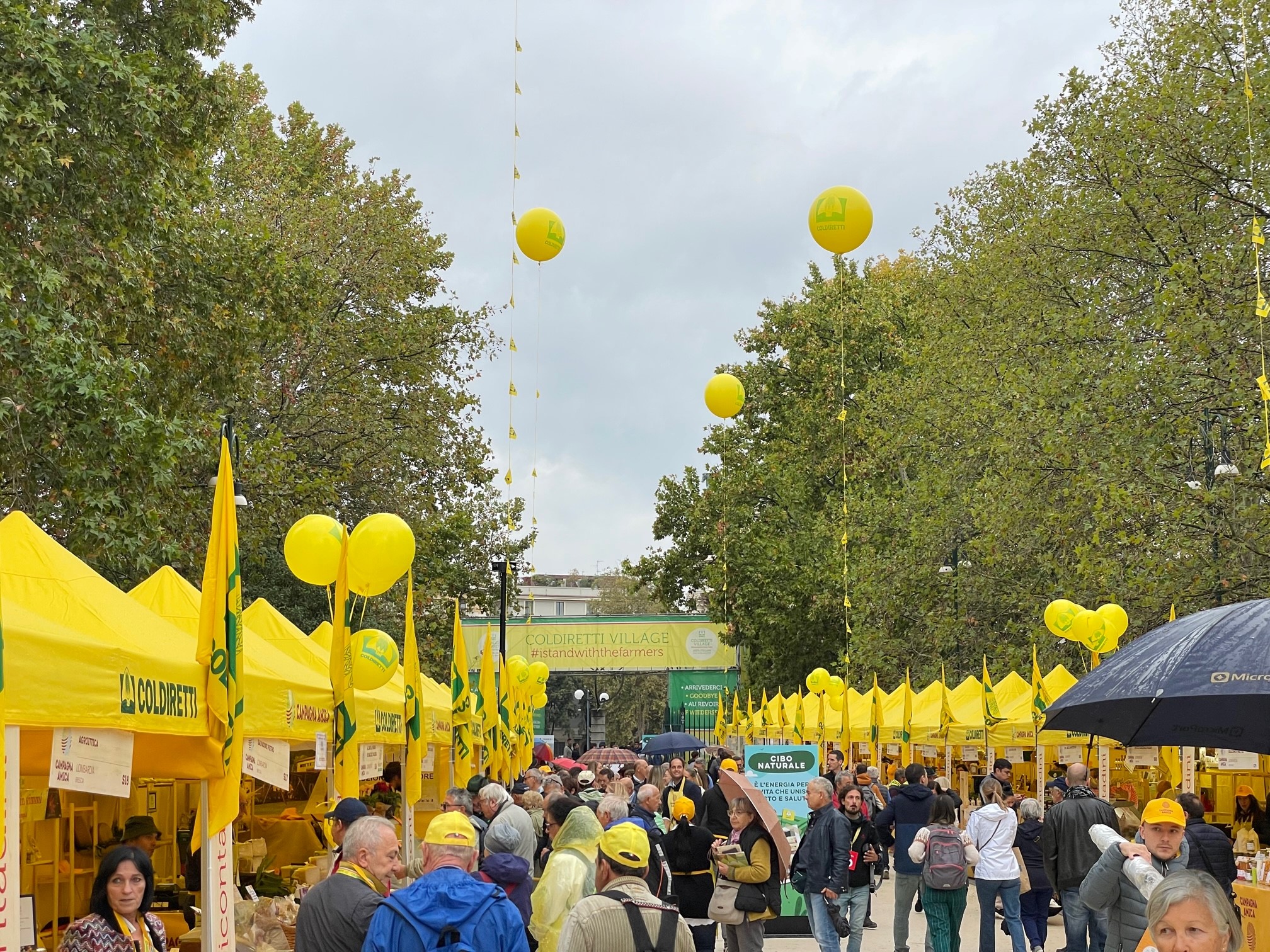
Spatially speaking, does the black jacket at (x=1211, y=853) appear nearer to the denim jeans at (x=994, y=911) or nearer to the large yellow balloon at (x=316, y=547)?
the denim jeans at (x=994, y=911)

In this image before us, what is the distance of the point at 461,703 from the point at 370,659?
8.13 feet

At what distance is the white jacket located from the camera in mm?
13000

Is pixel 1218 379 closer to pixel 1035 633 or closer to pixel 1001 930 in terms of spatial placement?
pixel 1035 633

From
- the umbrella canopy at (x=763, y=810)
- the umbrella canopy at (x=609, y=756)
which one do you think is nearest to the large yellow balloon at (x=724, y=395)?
the umbrella canopy at (x=609, y=756)

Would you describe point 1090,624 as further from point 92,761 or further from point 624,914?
point 92,761

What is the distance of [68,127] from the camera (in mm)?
14602

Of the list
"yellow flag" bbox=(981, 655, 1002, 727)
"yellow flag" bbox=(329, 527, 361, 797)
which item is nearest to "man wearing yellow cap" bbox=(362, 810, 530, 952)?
"yellow flag" bbox=(329, 527, 361, 797)

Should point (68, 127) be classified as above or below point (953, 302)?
below

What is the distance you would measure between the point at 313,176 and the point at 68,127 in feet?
65.9

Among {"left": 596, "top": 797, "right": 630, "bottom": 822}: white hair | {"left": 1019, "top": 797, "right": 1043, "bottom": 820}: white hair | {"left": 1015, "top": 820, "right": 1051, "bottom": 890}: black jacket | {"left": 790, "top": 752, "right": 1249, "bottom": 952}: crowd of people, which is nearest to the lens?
{"left": 596, "top": 797, "right": 630, "bottom": 822}: white hair

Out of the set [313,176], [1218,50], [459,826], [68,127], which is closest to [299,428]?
[313,176]

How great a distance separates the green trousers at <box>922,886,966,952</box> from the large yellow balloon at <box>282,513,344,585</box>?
5.87 metres

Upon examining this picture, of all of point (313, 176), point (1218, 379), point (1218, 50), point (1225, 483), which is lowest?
point (1225, 483)

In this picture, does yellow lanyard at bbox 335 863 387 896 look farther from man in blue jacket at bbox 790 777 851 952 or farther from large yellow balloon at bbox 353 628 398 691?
man in blue jacket at bbox 790 777 851 952
